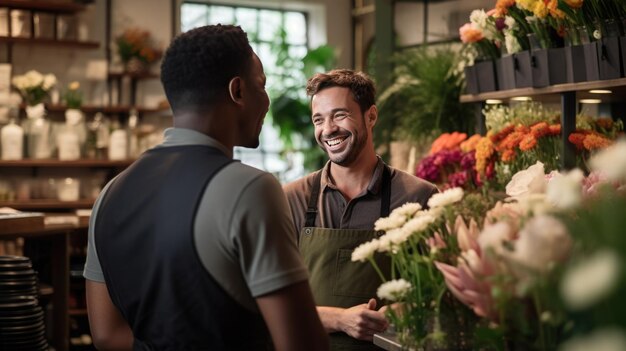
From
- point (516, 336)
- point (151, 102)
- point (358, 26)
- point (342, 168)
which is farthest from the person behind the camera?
point (358, 26)

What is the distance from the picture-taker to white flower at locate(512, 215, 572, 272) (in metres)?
1.07

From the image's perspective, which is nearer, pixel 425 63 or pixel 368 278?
pixel 368 278

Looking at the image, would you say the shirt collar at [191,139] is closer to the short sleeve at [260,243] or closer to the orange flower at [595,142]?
the short sleeve at [260,243]

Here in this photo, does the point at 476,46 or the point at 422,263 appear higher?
the point at 476,46

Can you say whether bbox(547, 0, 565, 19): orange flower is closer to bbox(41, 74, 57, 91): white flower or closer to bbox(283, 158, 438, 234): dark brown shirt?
bbox(283, 158, 438, 234): dark brown shirt

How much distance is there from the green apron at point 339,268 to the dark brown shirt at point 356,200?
0.08 meters

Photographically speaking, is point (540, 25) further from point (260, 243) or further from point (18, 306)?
point (18, 306)

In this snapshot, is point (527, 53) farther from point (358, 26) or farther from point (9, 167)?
point (358, 26)

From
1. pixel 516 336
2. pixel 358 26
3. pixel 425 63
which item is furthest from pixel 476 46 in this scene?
pixel 358 26

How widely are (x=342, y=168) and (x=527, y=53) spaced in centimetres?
106

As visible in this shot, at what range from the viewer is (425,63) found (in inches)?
236

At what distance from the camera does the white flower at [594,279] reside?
738mm

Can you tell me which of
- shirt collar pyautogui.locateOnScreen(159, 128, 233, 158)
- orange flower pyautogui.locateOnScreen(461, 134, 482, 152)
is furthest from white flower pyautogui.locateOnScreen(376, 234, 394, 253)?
orange flower pyautogui.locateOnScreen(461, 134, 482, 152)

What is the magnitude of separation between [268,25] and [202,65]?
844cm
